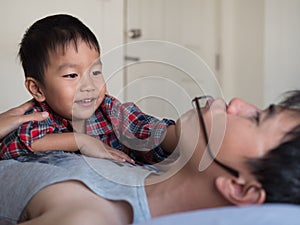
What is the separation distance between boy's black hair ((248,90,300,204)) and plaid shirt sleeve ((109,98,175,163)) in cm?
45

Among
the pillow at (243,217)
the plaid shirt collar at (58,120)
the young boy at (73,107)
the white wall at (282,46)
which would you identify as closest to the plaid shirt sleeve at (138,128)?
the young boy at (73,107)

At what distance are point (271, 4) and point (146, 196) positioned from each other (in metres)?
2.60

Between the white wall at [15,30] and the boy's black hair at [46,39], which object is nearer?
the boy's black hair at [46,39]

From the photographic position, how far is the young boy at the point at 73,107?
1.22 meters

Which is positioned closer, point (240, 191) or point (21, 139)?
point (240, 191)

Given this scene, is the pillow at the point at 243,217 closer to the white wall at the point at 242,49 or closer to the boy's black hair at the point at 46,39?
the boy's black hair at the point at 46,39

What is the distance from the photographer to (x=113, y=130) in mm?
1312

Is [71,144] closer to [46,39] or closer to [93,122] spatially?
[93,122]

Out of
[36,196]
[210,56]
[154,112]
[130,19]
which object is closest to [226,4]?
[210,56]

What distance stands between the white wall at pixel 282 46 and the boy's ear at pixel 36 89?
6.90 ft

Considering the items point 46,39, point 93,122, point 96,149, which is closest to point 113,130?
point 93,122

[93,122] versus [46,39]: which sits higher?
[46,39]

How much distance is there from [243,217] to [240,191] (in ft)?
0.49

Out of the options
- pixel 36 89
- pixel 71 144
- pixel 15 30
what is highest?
pixel 15 30
